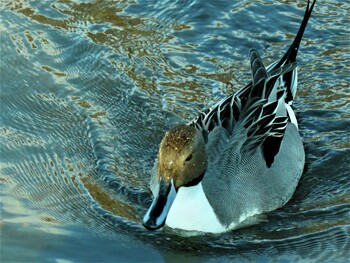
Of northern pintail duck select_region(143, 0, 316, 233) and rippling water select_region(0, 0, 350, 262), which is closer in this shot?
northern pintail duck select_region(143, 0, 316, 233)

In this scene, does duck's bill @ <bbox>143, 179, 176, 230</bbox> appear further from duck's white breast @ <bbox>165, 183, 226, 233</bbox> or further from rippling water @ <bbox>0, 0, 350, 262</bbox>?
rippling water @ <bbox>0, 0, 350, 262</bbox>

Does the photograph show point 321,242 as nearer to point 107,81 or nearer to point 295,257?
point 295,257

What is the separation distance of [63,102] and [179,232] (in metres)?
2.15

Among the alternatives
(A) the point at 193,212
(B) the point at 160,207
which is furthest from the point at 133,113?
(B) the point at 160,207

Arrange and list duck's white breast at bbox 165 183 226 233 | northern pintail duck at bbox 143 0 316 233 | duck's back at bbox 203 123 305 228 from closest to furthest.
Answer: northern pintail duck at bbox 143 0 316 233 < duck's white breast at bbox 165 183 226 233 < duck's back at bbox 203 123 305 228

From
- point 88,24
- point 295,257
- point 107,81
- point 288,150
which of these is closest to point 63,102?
point 107,81

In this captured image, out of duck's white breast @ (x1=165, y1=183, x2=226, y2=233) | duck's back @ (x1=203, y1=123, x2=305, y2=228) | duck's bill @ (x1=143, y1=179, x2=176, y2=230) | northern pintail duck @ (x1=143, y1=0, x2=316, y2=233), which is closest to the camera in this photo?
duck's bill @ (x1=143, y1=179, x2=176, y2=230)

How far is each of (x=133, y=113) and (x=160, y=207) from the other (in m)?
2.30

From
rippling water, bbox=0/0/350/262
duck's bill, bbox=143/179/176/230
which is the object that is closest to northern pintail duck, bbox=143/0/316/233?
duck's bill, bbox=143/179/176/230

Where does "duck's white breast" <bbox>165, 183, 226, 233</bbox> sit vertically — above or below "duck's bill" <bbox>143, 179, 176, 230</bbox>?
below

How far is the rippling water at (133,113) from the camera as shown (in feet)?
19.5

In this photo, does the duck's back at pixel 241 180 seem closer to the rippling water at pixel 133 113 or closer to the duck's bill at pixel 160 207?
the rippling water at pixel 133 113

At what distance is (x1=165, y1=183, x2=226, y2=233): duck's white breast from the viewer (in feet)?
19.4

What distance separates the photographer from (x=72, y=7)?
9.23m
